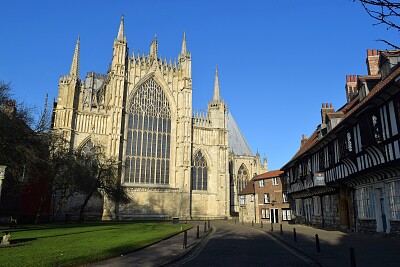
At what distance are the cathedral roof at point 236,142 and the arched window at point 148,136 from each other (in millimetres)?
25051

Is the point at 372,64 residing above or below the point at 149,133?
above

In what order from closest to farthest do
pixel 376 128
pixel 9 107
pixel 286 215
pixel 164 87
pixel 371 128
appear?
1. pixel 376 128
2. pixel 371 128
3. pixel 9 107
4. pixel 286 215
5. pixel 164 87

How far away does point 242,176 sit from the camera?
67250 mm

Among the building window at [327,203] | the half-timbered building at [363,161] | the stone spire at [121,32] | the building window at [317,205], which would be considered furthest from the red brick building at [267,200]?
the stone spire at [121,32]

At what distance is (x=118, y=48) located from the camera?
47.8 m

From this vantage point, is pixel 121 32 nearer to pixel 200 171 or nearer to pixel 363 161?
pixel 200 171

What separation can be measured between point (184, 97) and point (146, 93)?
6.07 m

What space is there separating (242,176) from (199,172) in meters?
18.8

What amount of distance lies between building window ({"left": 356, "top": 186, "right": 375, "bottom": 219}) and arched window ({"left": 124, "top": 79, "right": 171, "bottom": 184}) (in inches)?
1212

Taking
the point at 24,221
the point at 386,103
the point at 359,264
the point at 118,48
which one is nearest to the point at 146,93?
the point at 118,48

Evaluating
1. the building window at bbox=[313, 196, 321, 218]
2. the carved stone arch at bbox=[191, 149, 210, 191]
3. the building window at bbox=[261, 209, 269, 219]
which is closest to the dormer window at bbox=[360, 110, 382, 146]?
the building window at bbox=[313, 196, 321, 218]

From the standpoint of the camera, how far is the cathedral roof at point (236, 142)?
2896 inches

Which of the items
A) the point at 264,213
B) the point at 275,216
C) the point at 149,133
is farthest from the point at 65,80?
the point at 275,216

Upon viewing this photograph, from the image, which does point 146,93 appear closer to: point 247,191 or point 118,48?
point 118,48
